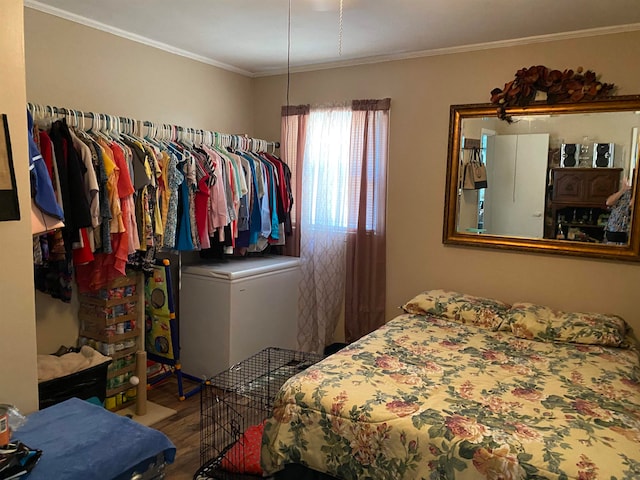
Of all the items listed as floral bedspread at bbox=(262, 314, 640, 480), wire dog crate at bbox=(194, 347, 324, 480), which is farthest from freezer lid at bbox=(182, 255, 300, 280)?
floral bedspread at bbox=(262, 314, 640, 480)

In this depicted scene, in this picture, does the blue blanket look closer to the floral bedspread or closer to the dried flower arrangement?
the floral bedspread

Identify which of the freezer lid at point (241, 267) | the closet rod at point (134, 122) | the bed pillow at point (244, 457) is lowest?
the bed pillow at point (244, 457)

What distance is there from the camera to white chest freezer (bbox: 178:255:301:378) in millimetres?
3500

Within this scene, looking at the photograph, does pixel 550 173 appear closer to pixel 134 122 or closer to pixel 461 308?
pixel 461 308

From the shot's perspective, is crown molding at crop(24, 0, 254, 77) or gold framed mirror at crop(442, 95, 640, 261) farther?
gold framed mirror at crop(442, 95, 640, 261)

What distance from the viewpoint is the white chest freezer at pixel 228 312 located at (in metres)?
3.50

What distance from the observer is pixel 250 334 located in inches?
144

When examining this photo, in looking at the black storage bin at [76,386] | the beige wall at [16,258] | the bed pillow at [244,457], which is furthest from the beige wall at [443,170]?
the beige wall at [16,258]

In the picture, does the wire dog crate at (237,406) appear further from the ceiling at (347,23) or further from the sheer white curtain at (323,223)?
the ceiling at (347,23)

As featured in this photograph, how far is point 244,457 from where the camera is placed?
2.53m

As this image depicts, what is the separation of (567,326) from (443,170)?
1404 mm

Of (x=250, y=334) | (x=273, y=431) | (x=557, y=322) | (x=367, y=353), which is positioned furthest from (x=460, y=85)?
(x=273, y=431)

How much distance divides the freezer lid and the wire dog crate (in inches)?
23.5

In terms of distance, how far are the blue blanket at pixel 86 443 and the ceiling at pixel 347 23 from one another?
7.27 feet
